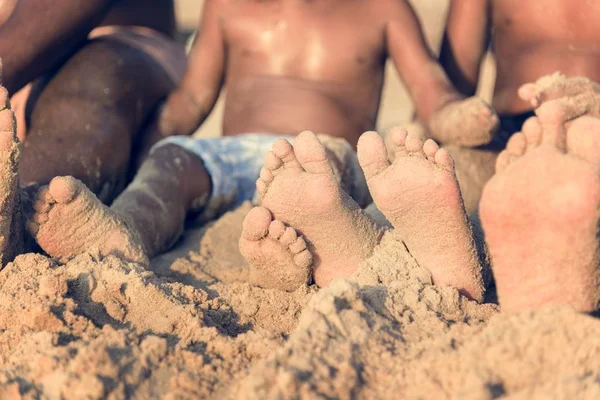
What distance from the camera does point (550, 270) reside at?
1235 mm

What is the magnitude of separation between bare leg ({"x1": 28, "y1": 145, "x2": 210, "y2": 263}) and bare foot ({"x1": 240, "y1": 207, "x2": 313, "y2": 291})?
263mm

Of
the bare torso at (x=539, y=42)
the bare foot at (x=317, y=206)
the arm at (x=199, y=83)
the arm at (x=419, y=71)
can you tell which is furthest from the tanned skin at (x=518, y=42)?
the bare foot at (x=317, y=206)

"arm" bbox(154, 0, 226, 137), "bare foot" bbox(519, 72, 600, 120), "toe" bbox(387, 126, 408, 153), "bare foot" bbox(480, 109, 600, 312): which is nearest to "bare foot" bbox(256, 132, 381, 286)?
"toe" bbox(387, 126, 408, 153)

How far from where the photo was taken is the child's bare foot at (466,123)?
6.02ft

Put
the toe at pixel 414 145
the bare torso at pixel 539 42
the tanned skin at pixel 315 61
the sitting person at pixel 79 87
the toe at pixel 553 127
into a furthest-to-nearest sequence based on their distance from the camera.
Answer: the tanned skin at pixel 315 61
the bare torso at pixel 539 42
the sitting person at pixel 79 87
the toe at pixel 414 145
the toe at pixel 553 127

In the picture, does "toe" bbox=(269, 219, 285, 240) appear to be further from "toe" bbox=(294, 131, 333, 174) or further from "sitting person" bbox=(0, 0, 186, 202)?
"sitting person" bbox=(0, 0, 186, 202)

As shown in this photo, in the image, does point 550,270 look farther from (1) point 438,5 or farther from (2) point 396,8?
(1) point 438,5

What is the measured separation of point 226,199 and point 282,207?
2.10 feet

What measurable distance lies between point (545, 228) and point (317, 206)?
42cm

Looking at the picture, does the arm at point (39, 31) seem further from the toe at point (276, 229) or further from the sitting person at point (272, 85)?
the toe at point (276, 229)

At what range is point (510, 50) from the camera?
2266mm

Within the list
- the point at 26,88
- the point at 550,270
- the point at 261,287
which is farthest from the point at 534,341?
the point at 26,88

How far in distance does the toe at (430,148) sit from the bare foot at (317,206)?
18 centimetres

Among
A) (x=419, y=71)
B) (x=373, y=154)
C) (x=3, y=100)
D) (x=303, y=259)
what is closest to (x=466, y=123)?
(x=419, y=71)
